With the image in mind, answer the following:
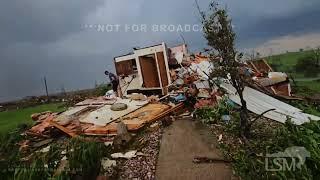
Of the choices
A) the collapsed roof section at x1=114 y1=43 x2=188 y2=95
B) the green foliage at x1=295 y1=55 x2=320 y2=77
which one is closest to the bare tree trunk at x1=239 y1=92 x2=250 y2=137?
the collapsed roof section at x1=114 y1=43 x2=188 y2=95

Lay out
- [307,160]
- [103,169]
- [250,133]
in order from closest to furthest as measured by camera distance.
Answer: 1. [307,160]
2. [103,169]
3. [250,133]

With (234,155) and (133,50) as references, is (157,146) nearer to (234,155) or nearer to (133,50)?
(234,155)

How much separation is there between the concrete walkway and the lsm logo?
3.03 feet

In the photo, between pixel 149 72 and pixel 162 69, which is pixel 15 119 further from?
pixel 162 69

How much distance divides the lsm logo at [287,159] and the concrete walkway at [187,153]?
925 millimetres

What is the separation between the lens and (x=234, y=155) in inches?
311

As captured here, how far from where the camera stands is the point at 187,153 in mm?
8438

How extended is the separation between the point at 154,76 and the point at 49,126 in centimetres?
542

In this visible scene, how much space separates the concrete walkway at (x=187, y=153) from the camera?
7.34 m

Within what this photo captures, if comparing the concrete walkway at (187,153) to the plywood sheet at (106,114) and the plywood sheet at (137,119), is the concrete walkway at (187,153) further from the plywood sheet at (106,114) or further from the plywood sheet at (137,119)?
the plywood sheet at (106,114)

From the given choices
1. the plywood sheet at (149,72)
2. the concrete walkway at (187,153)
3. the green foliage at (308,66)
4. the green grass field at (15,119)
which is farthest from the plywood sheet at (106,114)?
the green foliage at (308,66)

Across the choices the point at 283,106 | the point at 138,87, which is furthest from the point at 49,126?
the point at 283,106

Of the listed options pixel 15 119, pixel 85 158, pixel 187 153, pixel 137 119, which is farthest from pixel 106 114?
pixel 15 119

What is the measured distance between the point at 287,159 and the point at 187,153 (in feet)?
8.63
